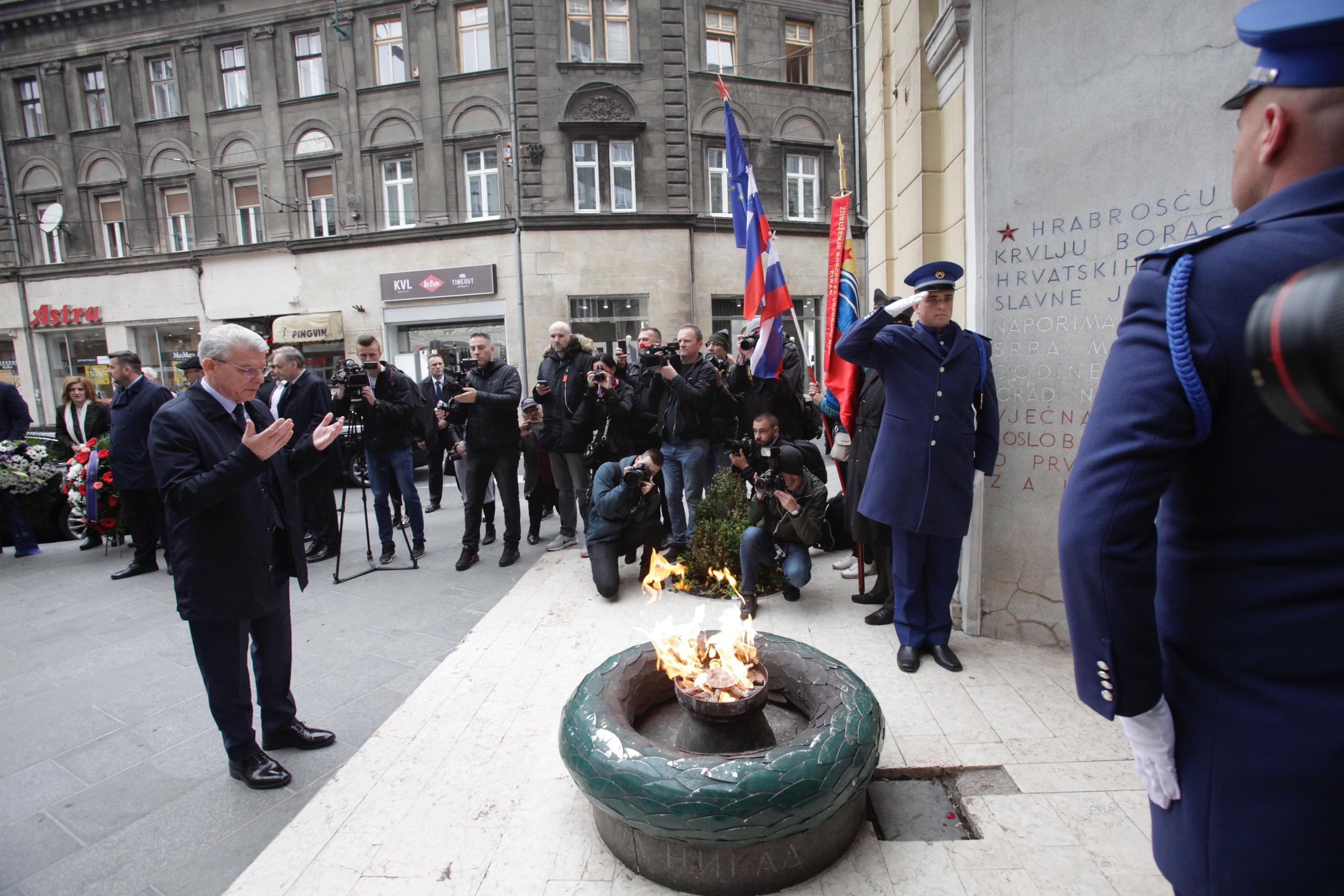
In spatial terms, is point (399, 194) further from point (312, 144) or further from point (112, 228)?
point (112, 228)

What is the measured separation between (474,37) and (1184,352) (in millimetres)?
19516

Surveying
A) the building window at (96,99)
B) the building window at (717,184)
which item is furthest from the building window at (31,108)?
the building window at (717,184)

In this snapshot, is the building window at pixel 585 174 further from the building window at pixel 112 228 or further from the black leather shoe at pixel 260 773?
the black leather shoe at pixel 260 773

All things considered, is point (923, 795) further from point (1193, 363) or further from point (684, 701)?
point (1193, 363)

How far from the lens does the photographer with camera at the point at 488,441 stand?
20.6 feet

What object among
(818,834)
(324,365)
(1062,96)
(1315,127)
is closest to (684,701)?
(818,834)

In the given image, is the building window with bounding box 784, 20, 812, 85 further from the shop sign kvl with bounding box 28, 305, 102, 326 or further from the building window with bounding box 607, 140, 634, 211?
the shop sign kvl with bounding box 28, 305, 102, 326

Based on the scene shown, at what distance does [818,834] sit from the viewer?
233 cm

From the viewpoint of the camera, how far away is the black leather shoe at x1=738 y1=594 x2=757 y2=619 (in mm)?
4836

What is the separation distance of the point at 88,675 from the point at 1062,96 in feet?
22.3

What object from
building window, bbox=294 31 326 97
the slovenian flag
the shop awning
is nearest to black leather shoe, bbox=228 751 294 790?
the slovenian flag

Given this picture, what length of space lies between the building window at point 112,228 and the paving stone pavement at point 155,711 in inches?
682

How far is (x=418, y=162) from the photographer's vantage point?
17047 millimetres

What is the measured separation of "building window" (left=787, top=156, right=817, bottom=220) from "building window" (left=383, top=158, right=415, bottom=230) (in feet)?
32.7
